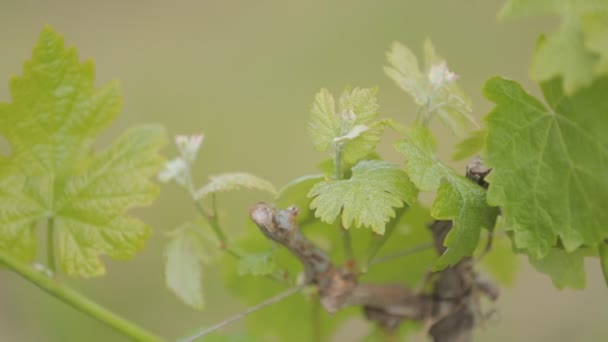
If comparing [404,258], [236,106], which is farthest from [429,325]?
[236,106]

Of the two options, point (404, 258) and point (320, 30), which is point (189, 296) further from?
point (320, 30)

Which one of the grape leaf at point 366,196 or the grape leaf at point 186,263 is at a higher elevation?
the grape leaf at point 366,196

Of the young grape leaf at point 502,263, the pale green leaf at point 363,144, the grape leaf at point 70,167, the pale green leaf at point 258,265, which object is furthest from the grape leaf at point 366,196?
the young grape leaf at point 502,263

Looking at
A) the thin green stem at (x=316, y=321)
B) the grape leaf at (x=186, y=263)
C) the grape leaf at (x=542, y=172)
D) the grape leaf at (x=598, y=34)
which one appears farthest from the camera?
the thin green stem at (x=316, y=321)

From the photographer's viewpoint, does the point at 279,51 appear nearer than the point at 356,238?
No

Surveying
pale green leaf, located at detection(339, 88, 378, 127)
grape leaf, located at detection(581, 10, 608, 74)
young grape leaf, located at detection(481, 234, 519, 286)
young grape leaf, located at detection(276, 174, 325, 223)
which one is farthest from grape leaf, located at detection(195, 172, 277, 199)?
young grape leaf, located at detection(481, 234, 519, 286)

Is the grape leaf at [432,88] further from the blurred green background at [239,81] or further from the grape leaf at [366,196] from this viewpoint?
the blurred green background at [239,81]
